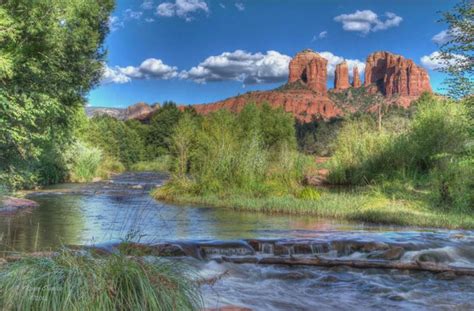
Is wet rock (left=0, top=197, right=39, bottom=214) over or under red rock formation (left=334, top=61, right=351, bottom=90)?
under

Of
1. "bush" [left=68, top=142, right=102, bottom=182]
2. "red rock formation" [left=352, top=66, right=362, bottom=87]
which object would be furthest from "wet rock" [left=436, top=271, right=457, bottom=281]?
"red rock formation" [left=352, top=66, right=362, bottom=87]

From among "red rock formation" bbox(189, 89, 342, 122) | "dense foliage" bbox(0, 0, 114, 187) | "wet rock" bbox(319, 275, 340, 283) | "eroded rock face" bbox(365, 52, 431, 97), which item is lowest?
"wet rock" bbox(319, 275, 340, 283)

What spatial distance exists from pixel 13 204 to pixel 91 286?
13584 millimetres

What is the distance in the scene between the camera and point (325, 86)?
6929 inches

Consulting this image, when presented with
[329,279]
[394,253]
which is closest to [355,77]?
[394,253]

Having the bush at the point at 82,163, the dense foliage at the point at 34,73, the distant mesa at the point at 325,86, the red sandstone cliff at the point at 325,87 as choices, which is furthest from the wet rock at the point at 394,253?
the distant mesa at the point at 325,86

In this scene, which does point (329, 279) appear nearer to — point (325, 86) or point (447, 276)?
point (447, 276)

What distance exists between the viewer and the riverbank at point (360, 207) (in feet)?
44.9

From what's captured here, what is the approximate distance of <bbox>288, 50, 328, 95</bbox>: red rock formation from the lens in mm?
174875

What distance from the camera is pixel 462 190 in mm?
15711

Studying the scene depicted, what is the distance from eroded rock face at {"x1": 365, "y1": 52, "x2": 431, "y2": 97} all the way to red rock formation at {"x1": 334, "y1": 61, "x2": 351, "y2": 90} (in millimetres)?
7247

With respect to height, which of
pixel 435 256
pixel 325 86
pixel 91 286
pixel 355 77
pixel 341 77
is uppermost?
pixel 341 77

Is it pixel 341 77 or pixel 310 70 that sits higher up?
pixel 310 70

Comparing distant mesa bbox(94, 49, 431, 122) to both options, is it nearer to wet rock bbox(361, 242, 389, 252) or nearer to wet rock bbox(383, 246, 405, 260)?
wet rock bbox(361, 242, 389, 252)
